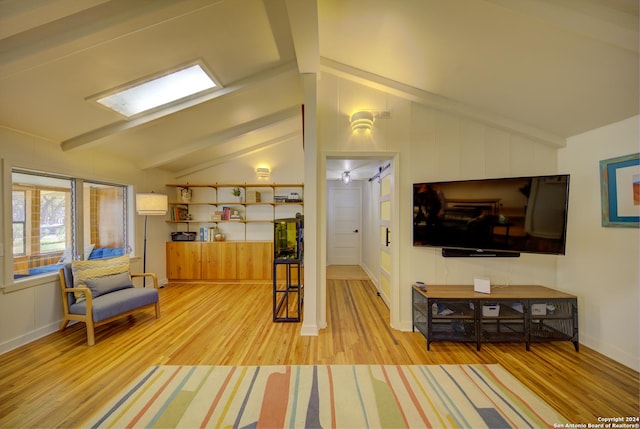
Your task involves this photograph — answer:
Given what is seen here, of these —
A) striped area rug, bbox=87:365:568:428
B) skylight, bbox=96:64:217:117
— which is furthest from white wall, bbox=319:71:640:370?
skylight, bbox=96:64:217:117

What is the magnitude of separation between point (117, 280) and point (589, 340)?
212 inches

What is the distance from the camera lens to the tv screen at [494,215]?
6.88ft

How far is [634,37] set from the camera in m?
1.41

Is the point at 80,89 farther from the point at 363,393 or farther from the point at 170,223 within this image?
the point at 363,393

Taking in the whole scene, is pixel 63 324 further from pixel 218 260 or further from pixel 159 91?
pixel 159 91

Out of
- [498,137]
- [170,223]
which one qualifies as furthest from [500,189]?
[170,223]

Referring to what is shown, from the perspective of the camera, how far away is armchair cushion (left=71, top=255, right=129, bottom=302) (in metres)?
2.56

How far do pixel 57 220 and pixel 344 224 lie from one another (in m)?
5.27

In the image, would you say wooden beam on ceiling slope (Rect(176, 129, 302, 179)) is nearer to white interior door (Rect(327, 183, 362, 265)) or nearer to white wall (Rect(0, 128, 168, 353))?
white wall (Rect(0, 128, 168, 353))

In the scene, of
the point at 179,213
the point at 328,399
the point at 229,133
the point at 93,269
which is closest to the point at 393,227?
the point at 328,399

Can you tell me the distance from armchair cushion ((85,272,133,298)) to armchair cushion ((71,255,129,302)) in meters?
0.05

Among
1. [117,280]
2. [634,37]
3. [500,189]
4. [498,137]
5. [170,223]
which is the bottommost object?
[117,280]

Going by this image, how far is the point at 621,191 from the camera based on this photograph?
6.46 ft

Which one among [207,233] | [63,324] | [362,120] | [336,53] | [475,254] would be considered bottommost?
[63,324]
